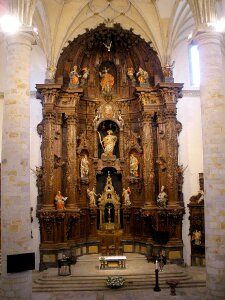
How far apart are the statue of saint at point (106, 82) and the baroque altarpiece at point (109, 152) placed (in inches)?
2.3

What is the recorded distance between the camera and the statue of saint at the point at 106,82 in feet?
65.4

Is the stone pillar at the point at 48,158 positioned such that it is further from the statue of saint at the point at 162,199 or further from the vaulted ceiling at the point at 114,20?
the statue of saint at the point at 162,199

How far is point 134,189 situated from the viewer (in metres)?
19.5

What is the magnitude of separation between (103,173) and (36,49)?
8.02 m

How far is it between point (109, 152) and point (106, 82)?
→ 411cm

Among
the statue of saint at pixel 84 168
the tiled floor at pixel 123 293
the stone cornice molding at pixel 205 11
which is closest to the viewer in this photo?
the stone cornice molding at pixel 205 11

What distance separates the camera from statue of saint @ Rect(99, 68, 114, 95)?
1994cm

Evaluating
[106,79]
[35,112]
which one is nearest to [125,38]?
[106,79]

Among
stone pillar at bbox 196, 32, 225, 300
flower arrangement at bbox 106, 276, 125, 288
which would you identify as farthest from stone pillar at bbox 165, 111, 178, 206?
stone pillar at bbox 196, 32, 225, 300

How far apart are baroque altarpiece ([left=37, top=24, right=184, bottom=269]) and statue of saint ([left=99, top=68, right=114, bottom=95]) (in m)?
0.06

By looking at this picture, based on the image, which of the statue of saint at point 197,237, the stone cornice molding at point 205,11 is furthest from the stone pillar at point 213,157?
the statue of saint at point 197,237

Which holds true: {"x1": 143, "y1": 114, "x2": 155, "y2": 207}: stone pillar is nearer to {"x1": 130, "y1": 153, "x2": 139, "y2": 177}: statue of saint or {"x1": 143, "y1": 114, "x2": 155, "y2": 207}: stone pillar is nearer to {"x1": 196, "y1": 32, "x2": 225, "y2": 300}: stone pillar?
{"x1": 130, "y1": 153, "x2": 139, "y2": 177}: statue of saint

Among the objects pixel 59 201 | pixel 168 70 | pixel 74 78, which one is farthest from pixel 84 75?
pixel 59 201

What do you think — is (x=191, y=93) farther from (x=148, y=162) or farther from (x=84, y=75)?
(x=84, y=75)
